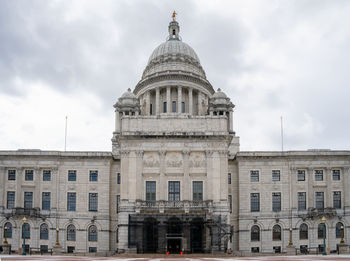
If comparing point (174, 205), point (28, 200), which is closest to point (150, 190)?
point (174, 205)

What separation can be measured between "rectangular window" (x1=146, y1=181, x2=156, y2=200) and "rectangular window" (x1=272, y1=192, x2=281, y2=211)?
18894 millimetres

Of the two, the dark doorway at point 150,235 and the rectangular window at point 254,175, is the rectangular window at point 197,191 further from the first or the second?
the rectangular window at point 254,175

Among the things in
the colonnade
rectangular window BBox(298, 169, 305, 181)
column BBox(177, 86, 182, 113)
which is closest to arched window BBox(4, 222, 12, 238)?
the colonnade

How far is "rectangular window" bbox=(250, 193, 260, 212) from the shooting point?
2645 inches

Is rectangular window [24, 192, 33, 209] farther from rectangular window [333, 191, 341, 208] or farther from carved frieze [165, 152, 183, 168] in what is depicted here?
rectangular window [333, 191, 341, 208]

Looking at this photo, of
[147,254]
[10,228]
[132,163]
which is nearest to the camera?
[147,254]

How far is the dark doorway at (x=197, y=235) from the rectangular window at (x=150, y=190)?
20.6 ft

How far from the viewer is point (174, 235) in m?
56.9

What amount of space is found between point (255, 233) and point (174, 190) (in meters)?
15.6

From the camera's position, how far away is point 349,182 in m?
66.8

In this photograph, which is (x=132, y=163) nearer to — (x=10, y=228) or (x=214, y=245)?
(x=214, y=245)

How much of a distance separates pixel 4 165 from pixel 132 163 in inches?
824

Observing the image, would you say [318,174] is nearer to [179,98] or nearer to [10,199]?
[179,98]

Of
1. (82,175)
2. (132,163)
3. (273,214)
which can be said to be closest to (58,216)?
(82,175)
